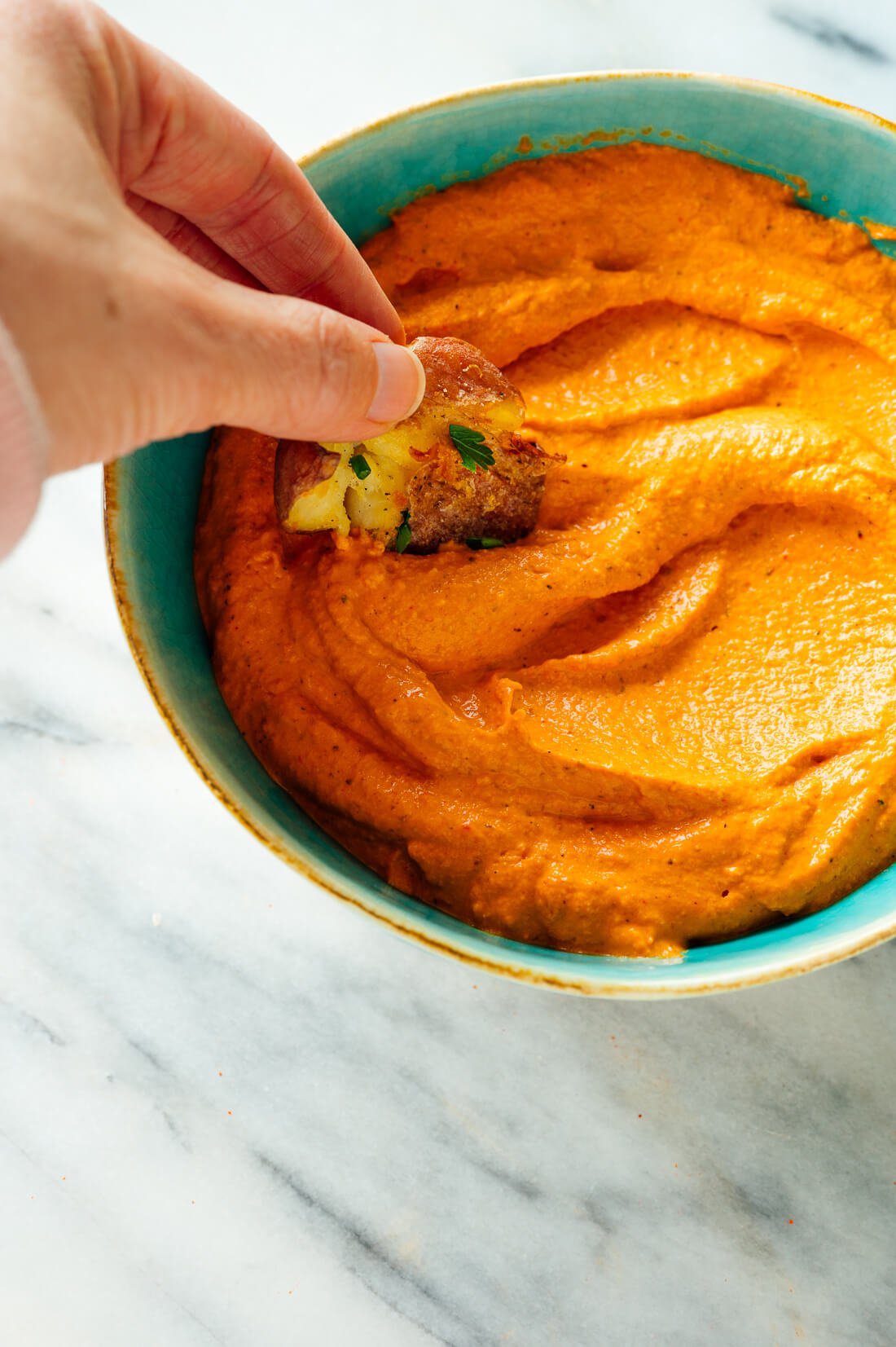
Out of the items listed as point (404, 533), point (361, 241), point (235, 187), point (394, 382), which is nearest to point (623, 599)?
point (404, 533)

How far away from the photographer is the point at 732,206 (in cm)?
192

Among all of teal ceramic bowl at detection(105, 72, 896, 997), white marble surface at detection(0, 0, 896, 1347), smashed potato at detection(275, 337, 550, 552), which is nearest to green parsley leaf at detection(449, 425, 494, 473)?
smashed potato at detection(275, 337, 550, 552)

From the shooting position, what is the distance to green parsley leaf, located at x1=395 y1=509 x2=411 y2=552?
1.75 meters

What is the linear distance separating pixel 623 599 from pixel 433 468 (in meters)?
0.40

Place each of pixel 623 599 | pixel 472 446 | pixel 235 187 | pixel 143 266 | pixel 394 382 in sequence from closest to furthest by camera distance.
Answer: pixel 143 266 → pixel 394 382 → pixel 235 187 → pixel 472 446 → pixel 623 599

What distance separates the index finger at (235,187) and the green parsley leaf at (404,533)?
0.91 feet

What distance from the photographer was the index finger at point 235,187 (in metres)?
1.41

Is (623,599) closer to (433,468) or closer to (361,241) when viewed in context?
(433,468)

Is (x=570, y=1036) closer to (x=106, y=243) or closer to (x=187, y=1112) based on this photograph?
(x=187, y=1112)

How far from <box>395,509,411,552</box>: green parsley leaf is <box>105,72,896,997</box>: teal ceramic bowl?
0.35 metres

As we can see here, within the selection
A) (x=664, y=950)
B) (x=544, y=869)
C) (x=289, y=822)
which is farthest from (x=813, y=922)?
(x=289, y=822)

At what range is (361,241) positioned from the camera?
193cm

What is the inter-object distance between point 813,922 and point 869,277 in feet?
3.49

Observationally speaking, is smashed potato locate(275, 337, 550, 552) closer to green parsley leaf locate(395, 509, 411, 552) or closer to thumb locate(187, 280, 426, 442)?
green parsley leaf locate(395, 509, 411, 552)
